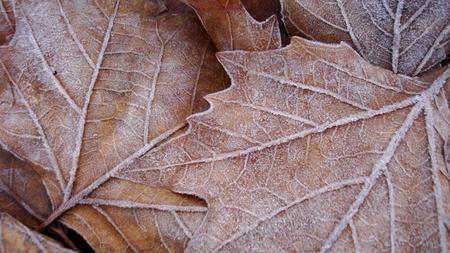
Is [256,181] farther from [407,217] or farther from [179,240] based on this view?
[407,217]

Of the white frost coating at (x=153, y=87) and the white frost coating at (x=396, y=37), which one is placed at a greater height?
the white frost coating at (x=396, y=37)

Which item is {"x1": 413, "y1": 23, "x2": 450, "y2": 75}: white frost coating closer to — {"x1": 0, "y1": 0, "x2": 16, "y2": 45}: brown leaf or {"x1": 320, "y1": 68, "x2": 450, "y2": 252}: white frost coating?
{"x1": 320, "y1": 68, "x2": 450, "y2": 252}: white frost coating

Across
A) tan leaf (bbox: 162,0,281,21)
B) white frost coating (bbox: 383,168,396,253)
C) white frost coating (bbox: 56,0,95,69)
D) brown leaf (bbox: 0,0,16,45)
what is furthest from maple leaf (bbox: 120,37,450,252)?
brown leaf (bbox: 0,0,16,45)

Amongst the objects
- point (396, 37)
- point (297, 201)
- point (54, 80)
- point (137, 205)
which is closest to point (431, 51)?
point (396, 37)

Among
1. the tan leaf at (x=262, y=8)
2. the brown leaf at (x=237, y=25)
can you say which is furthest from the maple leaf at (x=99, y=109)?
the tan leaf at (x=262, y=8)

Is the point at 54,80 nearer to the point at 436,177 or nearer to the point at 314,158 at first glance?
the point at 314,158

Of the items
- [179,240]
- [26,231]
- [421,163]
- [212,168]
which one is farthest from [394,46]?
[26,231]

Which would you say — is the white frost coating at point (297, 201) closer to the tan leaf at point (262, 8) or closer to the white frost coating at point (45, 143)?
the white frost coating at point (45, 143)
